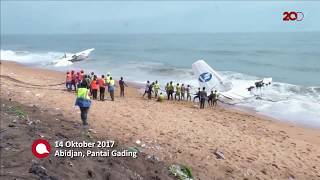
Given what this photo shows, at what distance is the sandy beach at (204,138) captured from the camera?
1204cm

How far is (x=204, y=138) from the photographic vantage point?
14.0 meters

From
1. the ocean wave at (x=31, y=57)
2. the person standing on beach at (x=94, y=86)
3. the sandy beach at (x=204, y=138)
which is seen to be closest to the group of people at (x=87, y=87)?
the person standing on beach at (x=94, y=86)

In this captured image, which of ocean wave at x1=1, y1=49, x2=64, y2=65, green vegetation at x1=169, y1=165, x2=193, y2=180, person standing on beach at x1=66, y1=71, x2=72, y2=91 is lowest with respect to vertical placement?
green vegetation at x1=169, y1=165, x2=193, y2=180

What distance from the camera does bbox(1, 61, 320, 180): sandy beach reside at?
474 inches

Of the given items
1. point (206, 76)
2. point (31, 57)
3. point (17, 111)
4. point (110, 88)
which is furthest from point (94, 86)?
point (31, 57)

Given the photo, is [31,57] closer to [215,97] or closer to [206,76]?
[206,76]

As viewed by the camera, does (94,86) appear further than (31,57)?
No

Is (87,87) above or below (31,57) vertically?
below

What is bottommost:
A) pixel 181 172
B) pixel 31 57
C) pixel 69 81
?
pixel 181 172

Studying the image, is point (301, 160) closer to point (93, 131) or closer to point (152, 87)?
point (93, 131)

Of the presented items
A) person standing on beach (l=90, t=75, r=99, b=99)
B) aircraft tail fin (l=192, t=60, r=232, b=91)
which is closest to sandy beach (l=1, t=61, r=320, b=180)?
person standing on beach (l=90, t=75, r=99, b=99)

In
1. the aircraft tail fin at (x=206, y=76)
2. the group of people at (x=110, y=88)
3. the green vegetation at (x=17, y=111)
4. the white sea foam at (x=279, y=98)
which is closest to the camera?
the green vegetation at (x=17, y=111)

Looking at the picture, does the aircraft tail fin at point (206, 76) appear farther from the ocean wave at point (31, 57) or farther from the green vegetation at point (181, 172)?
the ocean wave at point (31, 57)

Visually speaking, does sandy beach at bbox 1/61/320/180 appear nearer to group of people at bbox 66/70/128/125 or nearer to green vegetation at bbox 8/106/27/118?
group of people at bbox 66/70/128/125
